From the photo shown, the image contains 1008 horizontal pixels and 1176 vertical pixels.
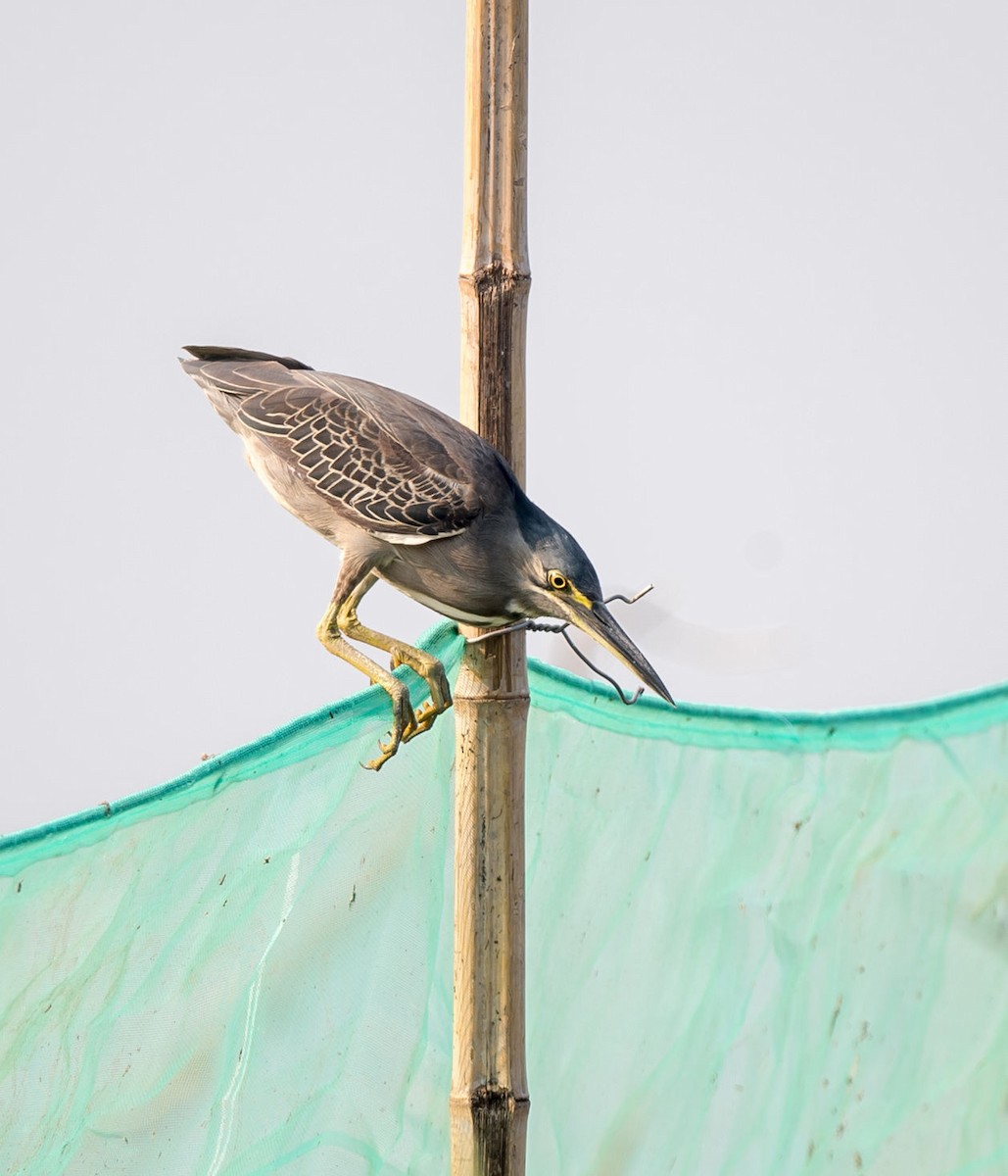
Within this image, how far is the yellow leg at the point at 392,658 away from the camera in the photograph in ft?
5.39

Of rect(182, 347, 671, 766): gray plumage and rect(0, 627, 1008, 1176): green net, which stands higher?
rect(182, 347, 671, 766): gray plumage

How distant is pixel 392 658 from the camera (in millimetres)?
1708

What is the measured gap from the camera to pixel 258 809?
75.2 inches

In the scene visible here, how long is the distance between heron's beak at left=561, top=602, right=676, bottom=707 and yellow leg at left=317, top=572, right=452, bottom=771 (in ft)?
0.53

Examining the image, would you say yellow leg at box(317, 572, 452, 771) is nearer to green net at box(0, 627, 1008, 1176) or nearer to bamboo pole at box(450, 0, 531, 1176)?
bamboo pole at box(450, 0, 531, 1176)

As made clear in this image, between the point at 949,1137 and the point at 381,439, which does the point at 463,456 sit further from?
the point at 949,1137

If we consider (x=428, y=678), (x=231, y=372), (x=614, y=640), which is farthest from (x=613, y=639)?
(x=231, y=372)

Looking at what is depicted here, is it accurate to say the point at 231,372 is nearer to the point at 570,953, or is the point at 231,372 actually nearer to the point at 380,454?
the point at 380,454

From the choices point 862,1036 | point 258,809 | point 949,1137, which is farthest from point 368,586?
point 949,1137

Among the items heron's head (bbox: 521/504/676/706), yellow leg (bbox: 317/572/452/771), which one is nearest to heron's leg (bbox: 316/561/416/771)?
yellow leg (bbox: 317/572/452/771)

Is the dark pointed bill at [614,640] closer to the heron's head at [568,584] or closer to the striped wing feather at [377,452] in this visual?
the heron's head at [568,584]

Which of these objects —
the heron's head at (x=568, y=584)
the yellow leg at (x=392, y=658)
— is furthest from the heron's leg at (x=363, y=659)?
the heron's head at (x=568, y=584)

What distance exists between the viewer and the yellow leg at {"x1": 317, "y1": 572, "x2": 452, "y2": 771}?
1643 millimetres

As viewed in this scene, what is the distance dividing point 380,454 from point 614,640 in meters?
0.29
